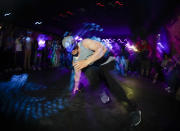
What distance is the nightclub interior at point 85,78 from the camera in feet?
8.11

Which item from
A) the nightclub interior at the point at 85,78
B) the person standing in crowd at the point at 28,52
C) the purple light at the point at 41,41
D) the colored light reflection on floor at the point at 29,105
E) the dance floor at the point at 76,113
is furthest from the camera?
the purple light at the point at 41,41

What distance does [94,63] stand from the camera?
2924mm

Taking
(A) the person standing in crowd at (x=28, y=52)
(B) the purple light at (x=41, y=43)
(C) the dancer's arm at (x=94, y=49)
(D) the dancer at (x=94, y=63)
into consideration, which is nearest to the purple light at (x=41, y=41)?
(B) the purple light at (x=41, y=43)

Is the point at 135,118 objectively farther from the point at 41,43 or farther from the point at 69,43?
the point at 41,43

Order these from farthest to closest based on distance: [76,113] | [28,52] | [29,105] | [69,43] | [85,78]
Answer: [28,52], [85,78], [29,105], [76,113], [69,43]

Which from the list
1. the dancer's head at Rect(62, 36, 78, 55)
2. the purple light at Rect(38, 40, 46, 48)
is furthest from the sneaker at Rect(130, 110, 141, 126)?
the purple light at Rect(38, 40, 46, 48)

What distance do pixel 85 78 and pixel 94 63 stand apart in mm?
439

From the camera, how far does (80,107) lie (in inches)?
119

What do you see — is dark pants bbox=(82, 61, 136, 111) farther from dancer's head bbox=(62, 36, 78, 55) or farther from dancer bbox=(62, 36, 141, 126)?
dancer's head bbox=(62, 36, 78, 55)

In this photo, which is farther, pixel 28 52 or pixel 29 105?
pixel 28 52

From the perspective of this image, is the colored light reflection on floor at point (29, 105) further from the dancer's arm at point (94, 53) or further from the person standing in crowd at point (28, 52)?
the person standing in crowd at point (28, 52)

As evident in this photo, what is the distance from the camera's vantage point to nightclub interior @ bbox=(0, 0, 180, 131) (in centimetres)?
247

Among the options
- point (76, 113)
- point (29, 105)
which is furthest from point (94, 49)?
point (29, 105)

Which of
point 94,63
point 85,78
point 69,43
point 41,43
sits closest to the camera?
point 69,43
